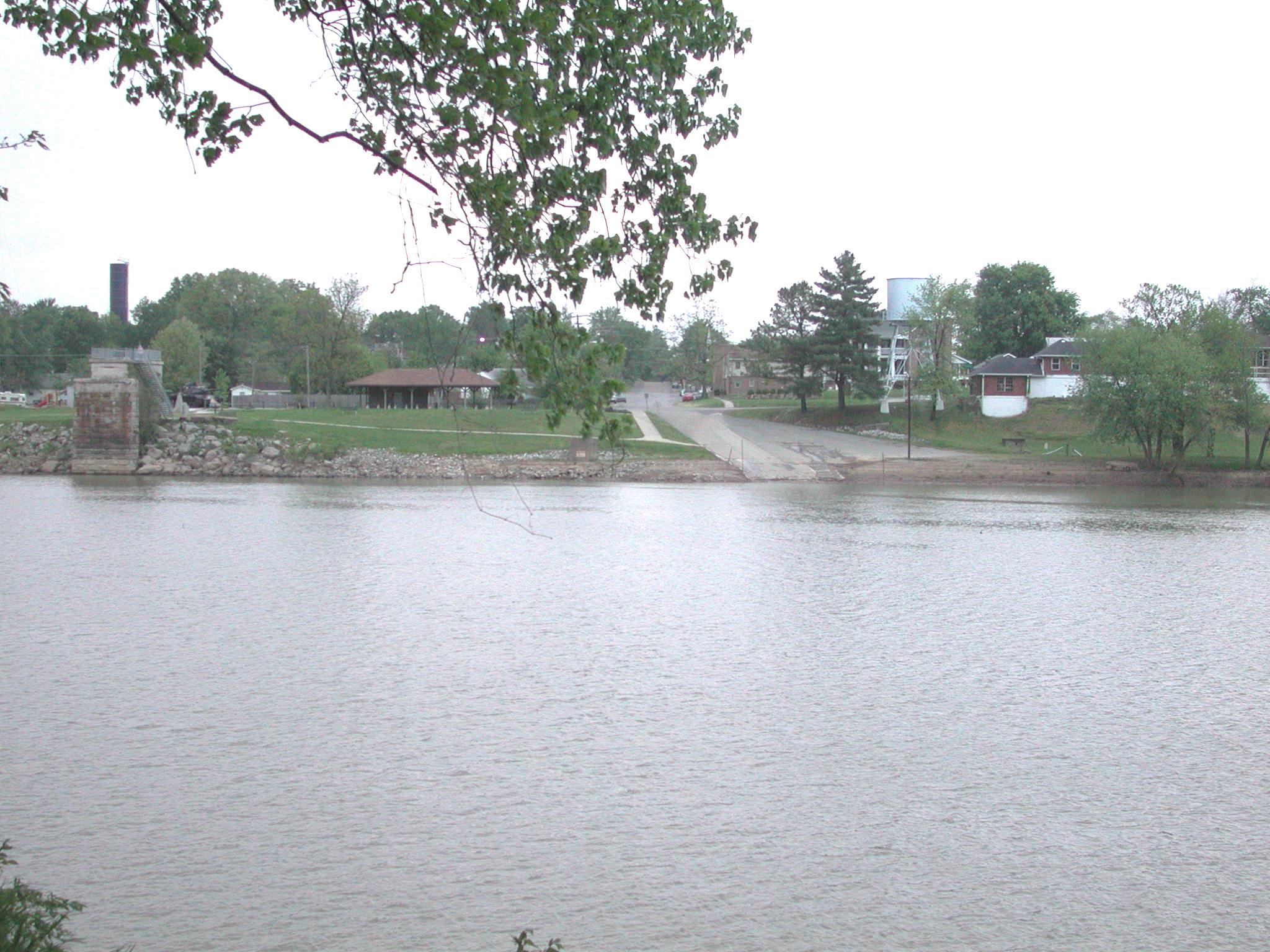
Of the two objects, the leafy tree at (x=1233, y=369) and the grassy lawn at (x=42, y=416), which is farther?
the grassy lawn at (x=42, y=416)

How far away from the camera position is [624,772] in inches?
422

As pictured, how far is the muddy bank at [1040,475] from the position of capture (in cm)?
5041

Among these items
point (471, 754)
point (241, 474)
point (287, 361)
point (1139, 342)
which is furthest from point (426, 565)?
point (287, 361)

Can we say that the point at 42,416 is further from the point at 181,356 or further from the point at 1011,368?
the point at 1011,368

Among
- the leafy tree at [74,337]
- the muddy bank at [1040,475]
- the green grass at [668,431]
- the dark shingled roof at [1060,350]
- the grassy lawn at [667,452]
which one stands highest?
the leafy tree at [74,337]

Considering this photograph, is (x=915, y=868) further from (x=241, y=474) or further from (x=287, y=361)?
(x=287, y=361)

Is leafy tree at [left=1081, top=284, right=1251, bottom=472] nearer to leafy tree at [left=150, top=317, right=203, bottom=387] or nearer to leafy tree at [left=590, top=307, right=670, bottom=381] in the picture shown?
leafy tree at [left=150, top=317, right=203, bottom=387]

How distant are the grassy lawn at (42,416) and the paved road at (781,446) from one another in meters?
27.3

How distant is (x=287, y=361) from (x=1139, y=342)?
60.7m

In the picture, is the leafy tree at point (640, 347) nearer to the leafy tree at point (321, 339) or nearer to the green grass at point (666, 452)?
the leafy tree at point (321, 339)

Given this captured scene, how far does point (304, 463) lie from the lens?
162ft

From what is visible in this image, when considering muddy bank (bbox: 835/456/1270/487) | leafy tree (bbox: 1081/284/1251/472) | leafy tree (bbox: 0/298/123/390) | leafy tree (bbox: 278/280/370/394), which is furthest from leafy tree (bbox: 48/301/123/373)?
leafy tree (bbox: 1081/284/1251/472)

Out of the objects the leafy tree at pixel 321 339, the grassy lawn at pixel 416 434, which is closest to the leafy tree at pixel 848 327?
the grassy lawn at pixel 416 434

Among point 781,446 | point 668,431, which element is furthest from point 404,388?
point 781,446
